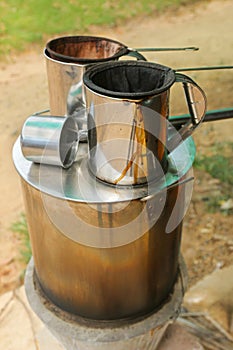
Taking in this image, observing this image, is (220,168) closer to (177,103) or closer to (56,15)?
(177,103)

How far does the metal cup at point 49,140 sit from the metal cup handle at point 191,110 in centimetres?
30

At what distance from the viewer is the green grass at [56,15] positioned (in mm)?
6262

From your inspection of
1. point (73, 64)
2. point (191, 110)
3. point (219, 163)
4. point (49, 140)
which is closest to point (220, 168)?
point (219, 163)

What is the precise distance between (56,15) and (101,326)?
641 centimetres

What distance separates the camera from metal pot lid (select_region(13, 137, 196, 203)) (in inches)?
47.0

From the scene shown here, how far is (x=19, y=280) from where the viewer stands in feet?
8.45

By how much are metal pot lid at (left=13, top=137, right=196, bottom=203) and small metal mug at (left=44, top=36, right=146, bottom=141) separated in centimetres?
15

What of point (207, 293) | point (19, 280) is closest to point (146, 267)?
point (207, 293)

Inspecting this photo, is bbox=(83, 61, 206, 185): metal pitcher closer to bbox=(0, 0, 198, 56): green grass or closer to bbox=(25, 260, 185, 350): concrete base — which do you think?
bbox=(25, 260, 185, 350): concrete base

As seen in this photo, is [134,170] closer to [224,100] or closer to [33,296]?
[33,296]

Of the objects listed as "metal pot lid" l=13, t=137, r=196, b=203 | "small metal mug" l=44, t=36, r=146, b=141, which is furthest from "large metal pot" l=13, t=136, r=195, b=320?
"small metal mug" l=44, t=36, r=146, b=141

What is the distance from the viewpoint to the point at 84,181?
125 cm

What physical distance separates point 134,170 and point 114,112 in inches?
6.8

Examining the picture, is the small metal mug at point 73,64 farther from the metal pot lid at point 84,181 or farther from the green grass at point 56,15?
the green grass at point 56,15
